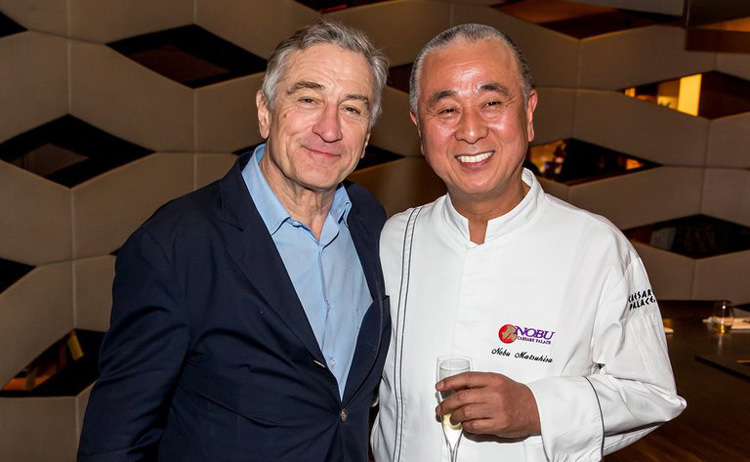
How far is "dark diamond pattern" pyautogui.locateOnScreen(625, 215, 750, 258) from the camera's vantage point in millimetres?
7117

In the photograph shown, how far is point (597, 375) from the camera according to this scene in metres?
1.62

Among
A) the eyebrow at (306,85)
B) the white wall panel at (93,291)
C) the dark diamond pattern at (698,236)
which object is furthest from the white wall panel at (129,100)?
the dark diamond pattern at (698,236)

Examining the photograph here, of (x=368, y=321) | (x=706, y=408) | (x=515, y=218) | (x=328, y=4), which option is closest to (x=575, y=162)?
(x=328, y=4)

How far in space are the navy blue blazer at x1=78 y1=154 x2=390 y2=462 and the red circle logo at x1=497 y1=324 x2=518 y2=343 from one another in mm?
397

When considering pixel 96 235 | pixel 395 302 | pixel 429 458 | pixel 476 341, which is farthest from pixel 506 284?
pixel 96 235

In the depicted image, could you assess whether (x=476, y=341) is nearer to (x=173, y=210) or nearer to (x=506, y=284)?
(x=506, y=284)

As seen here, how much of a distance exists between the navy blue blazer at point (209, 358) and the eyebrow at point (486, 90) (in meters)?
0.56

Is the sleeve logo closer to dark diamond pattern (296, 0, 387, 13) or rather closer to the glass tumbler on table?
the glass tumbler on table

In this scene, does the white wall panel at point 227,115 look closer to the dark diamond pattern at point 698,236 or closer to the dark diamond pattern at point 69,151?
the dark diamond pattern at point 69,151

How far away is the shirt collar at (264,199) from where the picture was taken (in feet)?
5.56

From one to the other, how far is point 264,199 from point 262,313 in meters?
0.34

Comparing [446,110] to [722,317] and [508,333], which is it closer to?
[508,333]

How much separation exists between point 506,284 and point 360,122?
0.56 m

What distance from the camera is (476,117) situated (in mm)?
1747
